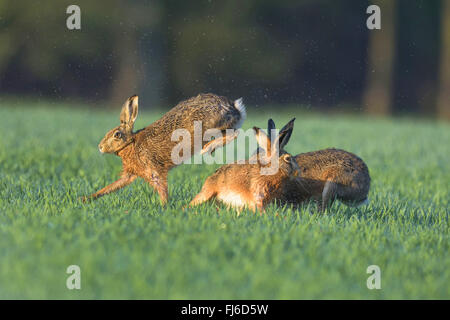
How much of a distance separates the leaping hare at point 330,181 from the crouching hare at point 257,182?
217mm

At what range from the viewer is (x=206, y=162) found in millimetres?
9750

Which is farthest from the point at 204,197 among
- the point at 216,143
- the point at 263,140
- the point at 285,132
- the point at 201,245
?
the point at 201,245

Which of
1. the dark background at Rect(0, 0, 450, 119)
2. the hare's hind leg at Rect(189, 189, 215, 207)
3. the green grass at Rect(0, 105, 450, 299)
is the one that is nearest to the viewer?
the green grass at Rect(0, 105, 450, 299)

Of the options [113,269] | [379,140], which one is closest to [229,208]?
[113,269]

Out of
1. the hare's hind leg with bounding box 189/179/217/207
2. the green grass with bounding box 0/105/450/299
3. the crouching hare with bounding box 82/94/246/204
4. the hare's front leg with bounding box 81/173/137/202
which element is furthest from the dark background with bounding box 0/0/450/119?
the hare's hind leg with bounding box 189/179/217/207

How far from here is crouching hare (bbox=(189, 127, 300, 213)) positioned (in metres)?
6.23

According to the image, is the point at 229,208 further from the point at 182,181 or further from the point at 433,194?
the point at 433,194

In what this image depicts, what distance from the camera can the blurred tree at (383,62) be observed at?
28.0 meters

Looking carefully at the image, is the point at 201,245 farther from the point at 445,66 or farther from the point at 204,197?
the point at 445,66

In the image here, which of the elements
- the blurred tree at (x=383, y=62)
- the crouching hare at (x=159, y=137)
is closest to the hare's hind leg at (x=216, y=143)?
the crouching hare at (x=159, y=137)

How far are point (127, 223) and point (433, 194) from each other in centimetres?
479

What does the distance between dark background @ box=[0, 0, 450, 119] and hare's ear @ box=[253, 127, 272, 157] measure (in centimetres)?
2109

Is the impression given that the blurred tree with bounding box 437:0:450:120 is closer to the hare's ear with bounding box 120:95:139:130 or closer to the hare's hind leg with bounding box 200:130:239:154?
the hare's hind leg with bounding box 200:130:239:154

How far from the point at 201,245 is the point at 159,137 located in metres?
2.46
